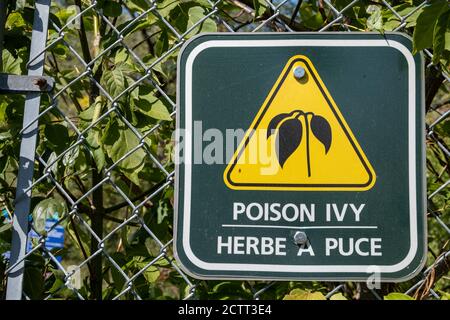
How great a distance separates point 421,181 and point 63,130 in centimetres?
79

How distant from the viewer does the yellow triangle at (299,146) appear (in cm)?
126

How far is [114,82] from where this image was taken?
1.48 m

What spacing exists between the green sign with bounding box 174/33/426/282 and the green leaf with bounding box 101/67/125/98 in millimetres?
219

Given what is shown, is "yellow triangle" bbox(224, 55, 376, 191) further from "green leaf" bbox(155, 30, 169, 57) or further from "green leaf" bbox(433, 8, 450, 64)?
"green leaf" bbox(155, 30, 169, 57)

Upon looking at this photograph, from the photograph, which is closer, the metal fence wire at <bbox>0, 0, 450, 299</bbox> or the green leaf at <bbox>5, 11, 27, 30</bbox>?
the metal fence wire at <bbox>0, 0, 450, 299</bbox>

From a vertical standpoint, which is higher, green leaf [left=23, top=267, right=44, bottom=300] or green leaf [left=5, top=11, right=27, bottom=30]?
green leaf [left=5, top=11, right=27, bottom=30]

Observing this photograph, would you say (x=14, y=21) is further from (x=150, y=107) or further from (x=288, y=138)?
(x=288, y=138)

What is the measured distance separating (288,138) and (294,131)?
0.06ft

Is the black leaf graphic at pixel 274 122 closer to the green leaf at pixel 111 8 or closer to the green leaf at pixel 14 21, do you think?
the green leaf at pixel 111 8

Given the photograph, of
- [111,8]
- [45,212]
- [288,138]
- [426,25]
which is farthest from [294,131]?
[111,8]

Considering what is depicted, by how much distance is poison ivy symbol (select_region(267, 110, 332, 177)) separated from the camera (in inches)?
49.8

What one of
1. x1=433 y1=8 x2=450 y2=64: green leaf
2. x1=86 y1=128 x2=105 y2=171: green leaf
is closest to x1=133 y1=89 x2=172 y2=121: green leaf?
x1=86 y1=128 x2=105 y2=171: green leaf

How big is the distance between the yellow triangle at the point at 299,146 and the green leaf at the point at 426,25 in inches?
7.5
